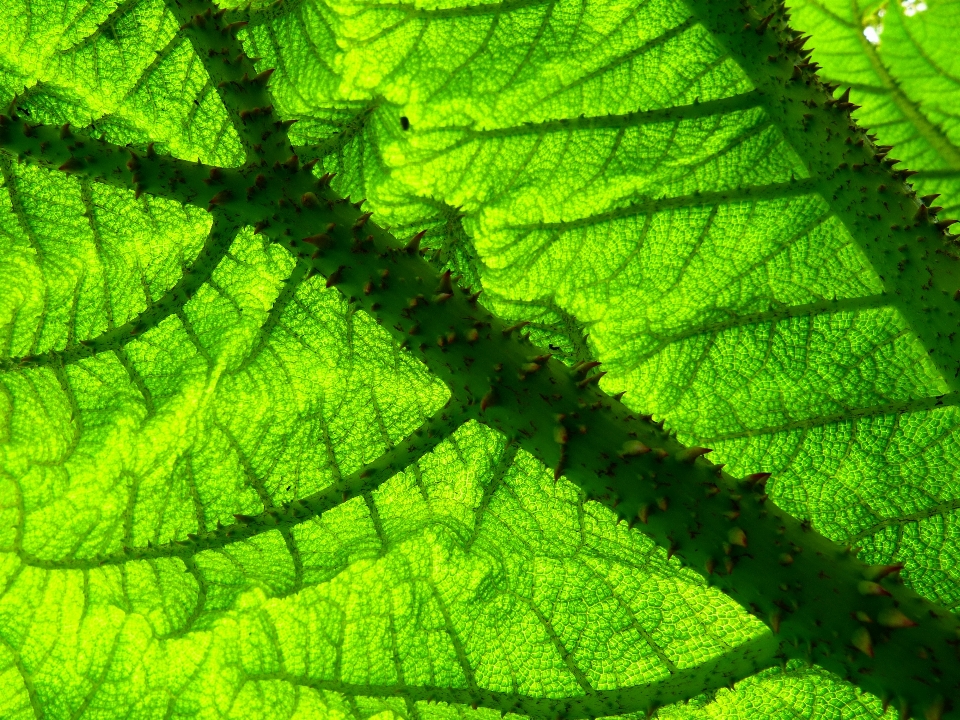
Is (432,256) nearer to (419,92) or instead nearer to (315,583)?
(419,92)

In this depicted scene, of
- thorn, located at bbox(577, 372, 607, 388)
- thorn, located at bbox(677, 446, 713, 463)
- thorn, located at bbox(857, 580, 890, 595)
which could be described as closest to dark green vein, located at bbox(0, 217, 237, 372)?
thorn, located at bbox(577, 372, 607, 388)

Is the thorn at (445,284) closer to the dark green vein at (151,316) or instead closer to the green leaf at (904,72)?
the dark green vein at (151,316)

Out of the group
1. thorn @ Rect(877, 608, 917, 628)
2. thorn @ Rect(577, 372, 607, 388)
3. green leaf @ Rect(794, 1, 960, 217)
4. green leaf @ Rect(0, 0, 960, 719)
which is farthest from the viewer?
green leaf @ Rect(794, 1, 960, 217)

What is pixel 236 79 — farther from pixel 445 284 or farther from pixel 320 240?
pixel 445 284

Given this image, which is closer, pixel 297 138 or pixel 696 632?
pixel 696 632

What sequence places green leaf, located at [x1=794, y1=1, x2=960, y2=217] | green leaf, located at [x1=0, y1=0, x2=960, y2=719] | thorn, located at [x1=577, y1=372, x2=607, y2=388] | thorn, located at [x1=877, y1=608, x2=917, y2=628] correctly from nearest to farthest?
thorn, located at [x1=877, y1=608, x2=917, y2=628], thorn, located at [x1=577, y1=372, x2=607, y2=388], green leaf, located at [x1=0, y1=0, x2=960, y2=719], green leaf, located at [x1=794, y1=1, x2=960, y2=217]

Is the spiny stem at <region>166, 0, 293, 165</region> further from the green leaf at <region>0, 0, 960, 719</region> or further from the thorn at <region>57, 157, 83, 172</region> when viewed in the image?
the thorn at <region>57, 157, 83, 172</region>

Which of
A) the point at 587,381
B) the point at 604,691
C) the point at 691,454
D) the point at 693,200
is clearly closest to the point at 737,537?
the point at 691,454

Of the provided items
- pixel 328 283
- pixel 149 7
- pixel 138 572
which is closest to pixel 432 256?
pixel 328 283
